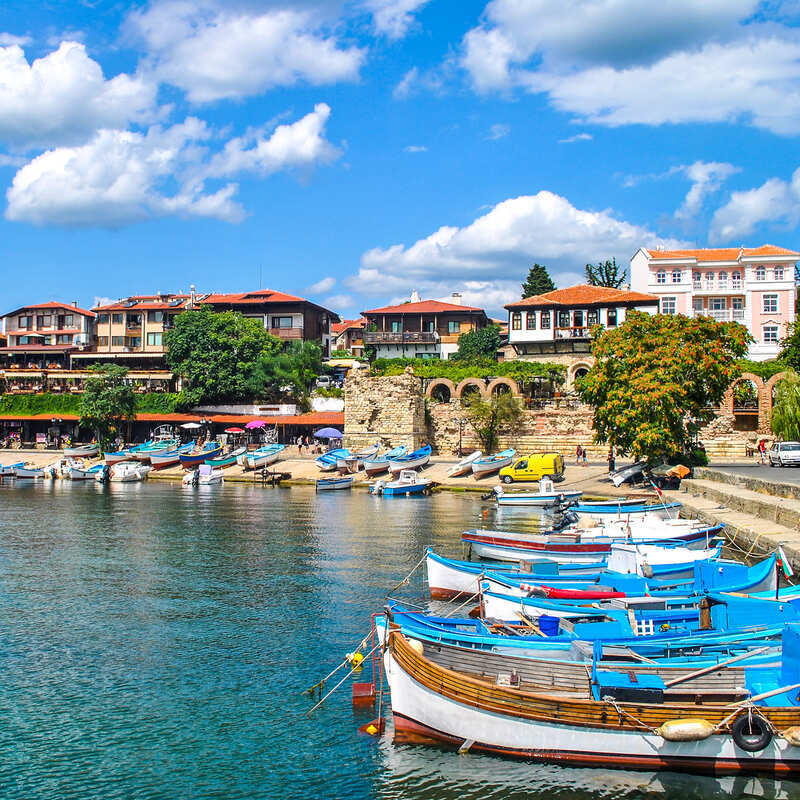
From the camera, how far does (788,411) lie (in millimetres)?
42281

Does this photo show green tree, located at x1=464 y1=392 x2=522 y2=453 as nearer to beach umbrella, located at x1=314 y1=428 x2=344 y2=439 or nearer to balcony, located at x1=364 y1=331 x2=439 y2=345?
beach umbrella, located at x1=314 y1=428 x2=344 y2=439

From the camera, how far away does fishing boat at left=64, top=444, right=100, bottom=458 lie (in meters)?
58.3

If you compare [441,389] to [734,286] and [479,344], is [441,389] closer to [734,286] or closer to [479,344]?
[479,344]

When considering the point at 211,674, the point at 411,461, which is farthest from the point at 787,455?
the point at 211,674

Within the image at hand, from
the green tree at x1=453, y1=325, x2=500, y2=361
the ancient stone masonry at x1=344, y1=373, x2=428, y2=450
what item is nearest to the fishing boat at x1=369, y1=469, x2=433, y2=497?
the ancient stone masonry at x1=344, y1=373, x2=428, y2=450

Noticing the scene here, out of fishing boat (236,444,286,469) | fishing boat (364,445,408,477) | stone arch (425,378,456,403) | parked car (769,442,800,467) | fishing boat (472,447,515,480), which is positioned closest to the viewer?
parked car (769,442,800,467)

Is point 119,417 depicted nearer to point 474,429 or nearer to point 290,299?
point 290,299

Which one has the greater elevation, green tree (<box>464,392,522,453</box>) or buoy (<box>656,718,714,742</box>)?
green tree (<box>464,392,522,453</box>)

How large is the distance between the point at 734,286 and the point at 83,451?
53460 millimetres

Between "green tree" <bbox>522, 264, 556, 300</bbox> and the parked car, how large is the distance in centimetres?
3878

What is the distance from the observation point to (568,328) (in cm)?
6116

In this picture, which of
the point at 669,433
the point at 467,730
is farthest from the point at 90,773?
the point at 669,433

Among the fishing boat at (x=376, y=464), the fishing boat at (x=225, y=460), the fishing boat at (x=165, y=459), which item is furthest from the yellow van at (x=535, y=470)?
the fishing boat at (x=165, y=459)

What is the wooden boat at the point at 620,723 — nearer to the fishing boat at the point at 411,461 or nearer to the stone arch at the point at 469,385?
the fishing boat at the point at 411,461
